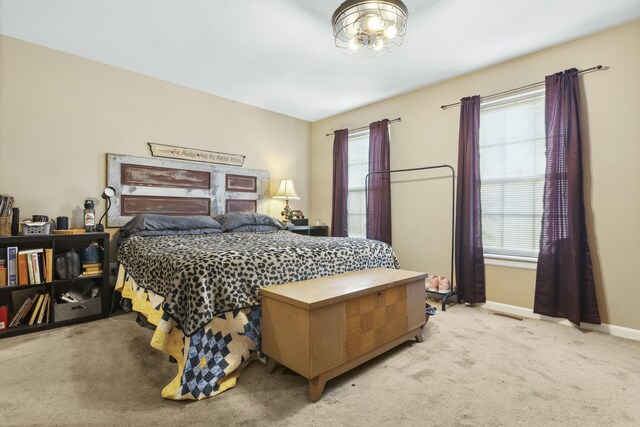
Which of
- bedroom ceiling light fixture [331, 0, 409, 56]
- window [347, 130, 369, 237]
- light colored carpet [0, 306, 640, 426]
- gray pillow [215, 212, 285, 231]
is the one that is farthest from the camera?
window [347, 130, 369, 237]

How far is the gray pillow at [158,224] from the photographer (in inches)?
124

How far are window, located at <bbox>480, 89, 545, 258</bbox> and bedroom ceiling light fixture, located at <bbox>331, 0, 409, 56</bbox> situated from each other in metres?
1.67

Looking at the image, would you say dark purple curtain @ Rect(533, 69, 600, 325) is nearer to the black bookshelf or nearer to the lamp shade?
the lamp shade

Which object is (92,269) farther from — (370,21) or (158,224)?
(370,21)

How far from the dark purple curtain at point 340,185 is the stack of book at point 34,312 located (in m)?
3.31

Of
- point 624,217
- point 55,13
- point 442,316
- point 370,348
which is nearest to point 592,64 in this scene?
point 624,217

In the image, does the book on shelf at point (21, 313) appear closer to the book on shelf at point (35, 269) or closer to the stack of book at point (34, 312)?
the stack of book at point (34, 312)

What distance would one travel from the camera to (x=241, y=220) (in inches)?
151

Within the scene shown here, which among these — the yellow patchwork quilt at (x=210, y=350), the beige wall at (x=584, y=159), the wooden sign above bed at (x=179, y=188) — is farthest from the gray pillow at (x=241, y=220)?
the yellow patchwork quilt at (x=210, y=350)

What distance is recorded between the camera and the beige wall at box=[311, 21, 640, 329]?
102 inches

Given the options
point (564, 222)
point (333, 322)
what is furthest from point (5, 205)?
point (564, 222)

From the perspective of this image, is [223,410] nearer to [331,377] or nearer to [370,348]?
[331,377]

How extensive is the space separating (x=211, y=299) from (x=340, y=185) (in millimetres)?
3221

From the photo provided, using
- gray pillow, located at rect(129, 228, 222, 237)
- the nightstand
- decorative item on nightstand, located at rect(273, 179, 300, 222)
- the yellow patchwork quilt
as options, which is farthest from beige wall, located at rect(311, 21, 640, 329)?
the yellow patchwork quilt
